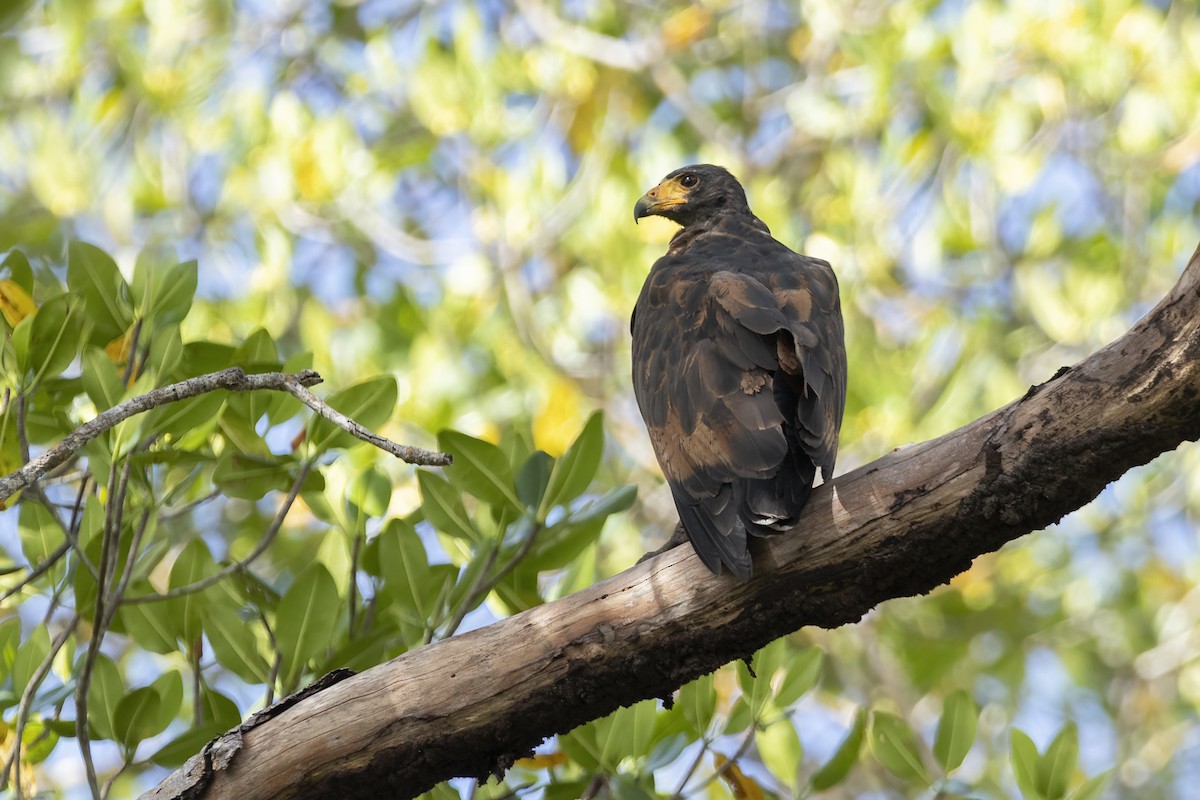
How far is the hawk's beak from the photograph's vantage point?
4422 mm

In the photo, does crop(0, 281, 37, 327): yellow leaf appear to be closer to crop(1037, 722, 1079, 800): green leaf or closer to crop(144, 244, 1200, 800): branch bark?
crop(144, 244, 1200, 800): branch bark

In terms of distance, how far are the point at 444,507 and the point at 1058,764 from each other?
4.70 feet

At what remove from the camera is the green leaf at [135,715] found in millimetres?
2609

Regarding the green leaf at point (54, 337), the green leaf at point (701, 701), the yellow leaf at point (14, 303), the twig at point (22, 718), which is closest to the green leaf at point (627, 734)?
the green leaf at point (701, 701)

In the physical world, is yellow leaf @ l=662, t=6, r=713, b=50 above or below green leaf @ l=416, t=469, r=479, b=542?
above

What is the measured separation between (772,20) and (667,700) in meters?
6.33

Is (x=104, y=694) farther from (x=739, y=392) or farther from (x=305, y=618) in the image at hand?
(x=739, y=392)

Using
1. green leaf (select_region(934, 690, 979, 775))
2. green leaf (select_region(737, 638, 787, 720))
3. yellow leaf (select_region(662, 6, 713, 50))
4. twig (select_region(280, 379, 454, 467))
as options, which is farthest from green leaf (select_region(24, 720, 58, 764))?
yellow leaf (select_region(662, 6, 713, 50))

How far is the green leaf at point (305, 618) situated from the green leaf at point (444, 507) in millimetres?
295

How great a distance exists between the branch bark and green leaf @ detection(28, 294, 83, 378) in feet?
2.76

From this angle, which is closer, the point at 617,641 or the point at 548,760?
the point at 617,641

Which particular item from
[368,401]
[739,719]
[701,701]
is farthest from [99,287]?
[739,719]

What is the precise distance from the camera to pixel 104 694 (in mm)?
2666

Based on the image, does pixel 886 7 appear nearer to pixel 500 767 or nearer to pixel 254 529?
pixel 254 529
